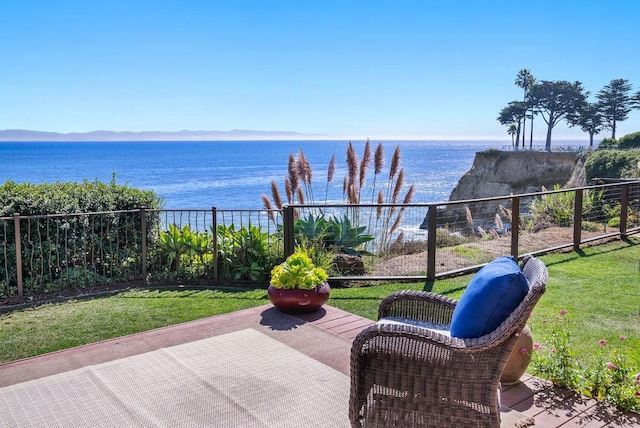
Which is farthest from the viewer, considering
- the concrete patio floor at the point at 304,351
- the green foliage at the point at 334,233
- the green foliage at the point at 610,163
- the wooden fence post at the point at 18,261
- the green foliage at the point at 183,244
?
the green foliage at the point at 610,163

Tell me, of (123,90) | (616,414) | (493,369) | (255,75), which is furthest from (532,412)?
(123,90)

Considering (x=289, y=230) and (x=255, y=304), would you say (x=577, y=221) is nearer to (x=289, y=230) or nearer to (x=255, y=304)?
(x=289, y=230)

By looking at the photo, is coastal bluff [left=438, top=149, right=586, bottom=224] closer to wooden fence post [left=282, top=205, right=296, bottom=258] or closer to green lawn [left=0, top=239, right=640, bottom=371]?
green lawn [left=0, top=239, right=640, bottom=371]

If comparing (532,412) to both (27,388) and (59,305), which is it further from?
(59,305)

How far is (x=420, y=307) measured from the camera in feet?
9.16

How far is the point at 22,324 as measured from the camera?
4301 mm

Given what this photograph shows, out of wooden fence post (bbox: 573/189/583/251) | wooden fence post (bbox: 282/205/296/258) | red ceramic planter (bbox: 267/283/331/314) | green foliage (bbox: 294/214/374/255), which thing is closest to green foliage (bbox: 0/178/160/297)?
wooden fence post (bbox: 282/205/296/258)

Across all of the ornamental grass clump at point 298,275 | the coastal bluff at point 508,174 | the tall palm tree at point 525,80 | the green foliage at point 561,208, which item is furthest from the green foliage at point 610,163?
the tall palm tree at point 525,80

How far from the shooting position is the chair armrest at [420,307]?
108 inches

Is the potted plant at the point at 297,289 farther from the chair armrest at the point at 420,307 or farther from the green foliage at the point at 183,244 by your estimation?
the green foliage at the point at 183,244

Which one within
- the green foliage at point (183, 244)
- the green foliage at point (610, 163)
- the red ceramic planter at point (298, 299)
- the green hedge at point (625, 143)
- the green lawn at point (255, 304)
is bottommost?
the green lawn at point (255, 304)

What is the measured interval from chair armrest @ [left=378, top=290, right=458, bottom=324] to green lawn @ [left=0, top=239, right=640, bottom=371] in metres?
1.11

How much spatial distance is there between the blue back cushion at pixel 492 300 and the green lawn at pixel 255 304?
163cm

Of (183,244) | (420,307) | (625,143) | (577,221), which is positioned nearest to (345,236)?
(183,244)
